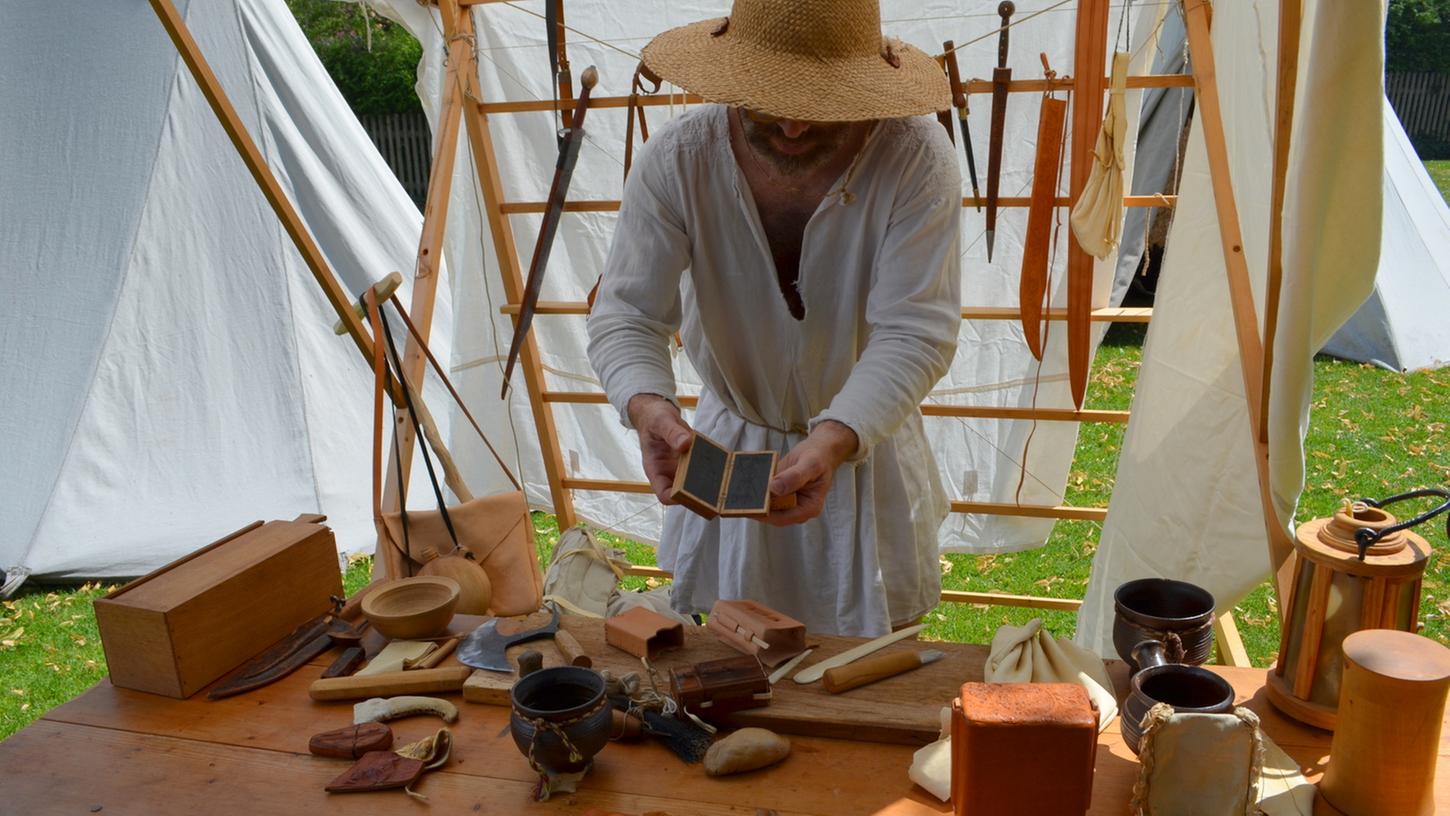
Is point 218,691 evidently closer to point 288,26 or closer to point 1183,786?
point 1183,786

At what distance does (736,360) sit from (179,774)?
3.57ft

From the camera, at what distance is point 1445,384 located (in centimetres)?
578

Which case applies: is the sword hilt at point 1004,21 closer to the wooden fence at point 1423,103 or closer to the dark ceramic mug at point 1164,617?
the dark ceramic mug at point 1164,617

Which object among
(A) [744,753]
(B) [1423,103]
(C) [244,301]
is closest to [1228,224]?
(A) [744,753]

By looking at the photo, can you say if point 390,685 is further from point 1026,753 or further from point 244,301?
point 244,301

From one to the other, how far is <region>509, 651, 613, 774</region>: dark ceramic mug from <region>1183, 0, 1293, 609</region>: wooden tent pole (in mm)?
1164

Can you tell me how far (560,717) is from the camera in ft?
4.44

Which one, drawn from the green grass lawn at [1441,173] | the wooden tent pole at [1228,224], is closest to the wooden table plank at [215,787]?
the wooden tent pole at [1228,224]

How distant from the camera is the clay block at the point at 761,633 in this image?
1.66 m

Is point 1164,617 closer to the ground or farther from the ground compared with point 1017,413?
farther from the ground

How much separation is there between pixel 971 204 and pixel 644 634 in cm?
173

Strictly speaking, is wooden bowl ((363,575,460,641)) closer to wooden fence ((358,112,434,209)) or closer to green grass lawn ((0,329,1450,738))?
green grass lawn ((0,329,1450,738))

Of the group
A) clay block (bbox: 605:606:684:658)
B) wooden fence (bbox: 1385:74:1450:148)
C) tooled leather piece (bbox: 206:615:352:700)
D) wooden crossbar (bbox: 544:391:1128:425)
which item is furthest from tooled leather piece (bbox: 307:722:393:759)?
wooden fence (bbox: 1385:74:1450:148)

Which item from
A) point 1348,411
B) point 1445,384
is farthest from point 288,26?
point 1445,384
